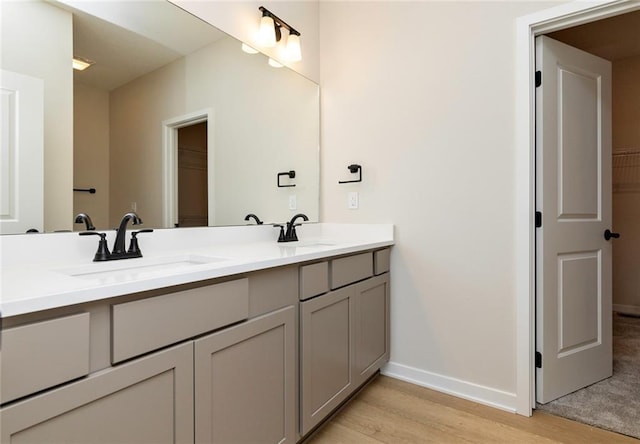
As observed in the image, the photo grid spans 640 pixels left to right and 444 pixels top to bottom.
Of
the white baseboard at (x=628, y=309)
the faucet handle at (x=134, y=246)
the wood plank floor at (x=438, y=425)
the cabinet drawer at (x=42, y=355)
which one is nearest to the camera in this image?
the cabinet drawer at (x=42, y=355)

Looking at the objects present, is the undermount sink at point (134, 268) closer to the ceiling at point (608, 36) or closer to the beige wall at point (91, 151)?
the beige wall at point (91, 151)

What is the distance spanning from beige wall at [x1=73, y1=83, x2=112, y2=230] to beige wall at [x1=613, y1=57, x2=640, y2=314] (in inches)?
178

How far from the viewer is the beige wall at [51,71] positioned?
1.18 meters

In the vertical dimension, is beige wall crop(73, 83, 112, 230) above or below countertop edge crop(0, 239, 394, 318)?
above

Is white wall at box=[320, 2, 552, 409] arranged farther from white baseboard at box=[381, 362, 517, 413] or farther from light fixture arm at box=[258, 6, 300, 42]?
light fixture arm at box=[258, 6, 300, 42]

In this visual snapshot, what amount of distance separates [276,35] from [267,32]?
4.3 inches

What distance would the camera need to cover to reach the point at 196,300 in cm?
105

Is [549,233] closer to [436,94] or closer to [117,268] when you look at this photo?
[436,94]

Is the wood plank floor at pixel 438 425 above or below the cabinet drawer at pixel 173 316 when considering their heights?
below

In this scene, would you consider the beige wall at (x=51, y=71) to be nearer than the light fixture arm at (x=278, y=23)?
Yes

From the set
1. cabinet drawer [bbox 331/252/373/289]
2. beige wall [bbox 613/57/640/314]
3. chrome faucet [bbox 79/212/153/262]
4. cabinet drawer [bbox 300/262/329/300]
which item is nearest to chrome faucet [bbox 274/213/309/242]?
cabinet drawer [bbox 331/252/373/289]

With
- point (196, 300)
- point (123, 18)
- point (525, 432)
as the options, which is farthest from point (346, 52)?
point (525, 432)

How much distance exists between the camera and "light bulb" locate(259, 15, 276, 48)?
2090 mm

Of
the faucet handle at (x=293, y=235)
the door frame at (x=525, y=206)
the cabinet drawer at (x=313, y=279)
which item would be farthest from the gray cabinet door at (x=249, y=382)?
the door frame at (x=525, y=206)
